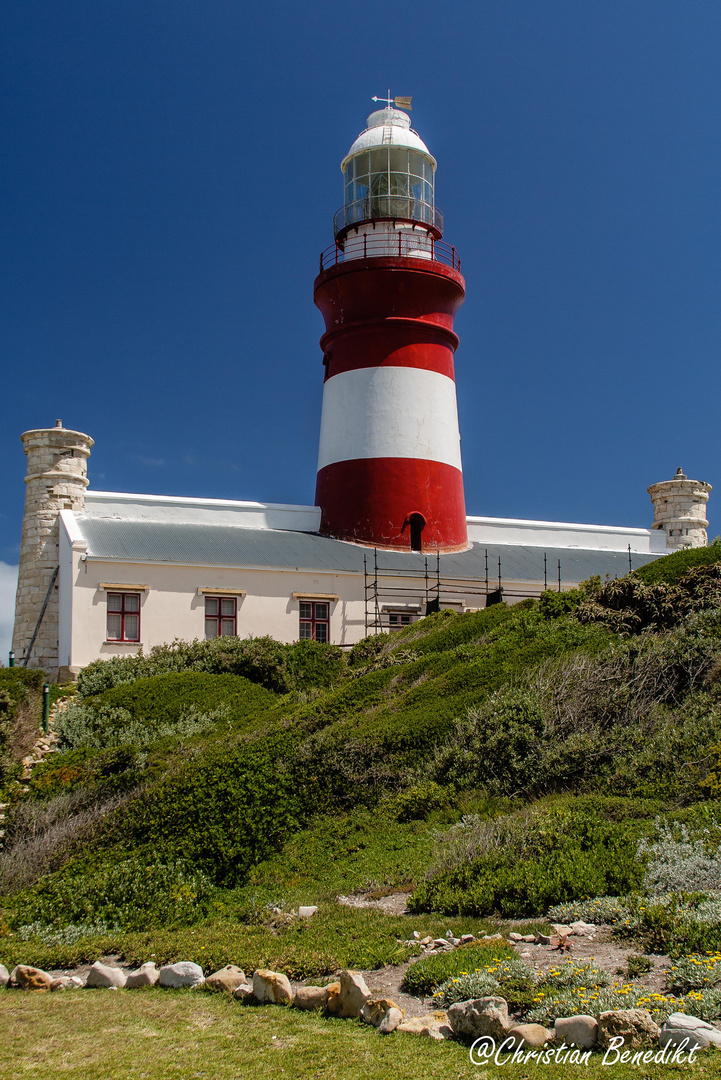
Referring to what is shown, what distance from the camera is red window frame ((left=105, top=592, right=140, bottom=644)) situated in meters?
23.0

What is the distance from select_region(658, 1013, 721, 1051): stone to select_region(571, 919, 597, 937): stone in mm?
2049


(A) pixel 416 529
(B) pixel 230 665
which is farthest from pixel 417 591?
(B) pixel 230 665

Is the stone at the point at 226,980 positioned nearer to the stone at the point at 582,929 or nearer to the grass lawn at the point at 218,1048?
the grass lawn at the point at 218,1048

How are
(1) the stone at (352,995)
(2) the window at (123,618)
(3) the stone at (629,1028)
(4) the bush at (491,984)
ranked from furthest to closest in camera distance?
1. (2) the window at (123,618)
2. (1) the stone at (352,995)
3. (4) the bush at (491,984)
4. (3) the stone at (629,1028)

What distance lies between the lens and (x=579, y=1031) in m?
5.57

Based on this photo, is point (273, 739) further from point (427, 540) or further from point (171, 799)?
point (427, 540)

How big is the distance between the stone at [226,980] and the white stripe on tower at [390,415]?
2160 cm

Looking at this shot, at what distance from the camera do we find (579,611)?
17.2 m

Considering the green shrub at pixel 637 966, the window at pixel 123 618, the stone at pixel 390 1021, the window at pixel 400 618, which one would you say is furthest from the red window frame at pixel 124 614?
the green shrub at pixel 637 966

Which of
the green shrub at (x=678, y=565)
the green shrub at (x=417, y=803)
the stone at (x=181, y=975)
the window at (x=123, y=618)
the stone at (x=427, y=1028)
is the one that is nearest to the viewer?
the stone at (x=427, y=1028)

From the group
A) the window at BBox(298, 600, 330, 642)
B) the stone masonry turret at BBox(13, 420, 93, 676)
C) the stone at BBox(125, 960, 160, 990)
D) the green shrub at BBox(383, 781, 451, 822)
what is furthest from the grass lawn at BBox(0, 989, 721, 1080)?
the stone masonry turret at BBox(13, 420, 93, 676)

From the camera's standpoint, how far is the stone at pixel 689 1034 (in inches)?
209

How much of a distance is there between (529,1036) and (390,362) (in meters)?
24.1

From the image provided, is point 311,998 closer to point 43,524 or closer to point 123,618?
point 123,618
